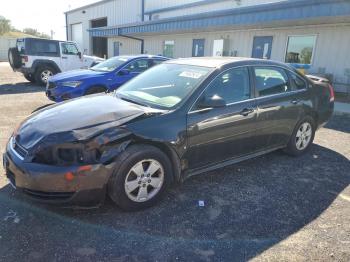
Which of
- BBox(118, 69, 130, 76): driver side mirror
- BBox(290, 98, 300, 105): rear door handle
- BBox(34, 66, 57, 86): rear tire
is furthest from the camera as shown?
BBox(34, 66, 57, 86): rear tire

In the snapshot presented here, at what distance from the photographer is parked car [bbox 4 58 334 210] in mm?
2740

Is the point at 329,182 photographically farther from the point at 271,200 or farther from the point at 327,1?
the point at 327,1

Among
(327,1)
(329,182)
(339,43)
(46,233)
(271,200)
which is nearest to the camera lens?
(46,233)

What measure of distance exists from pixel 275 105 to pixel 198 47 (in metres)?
13.5

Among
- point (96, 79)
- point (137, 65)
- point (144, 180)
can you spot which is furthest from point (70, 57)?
point (144, 180)

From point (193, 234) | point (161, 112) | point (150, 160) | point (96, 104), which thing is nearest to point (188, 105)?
point (161, 112)

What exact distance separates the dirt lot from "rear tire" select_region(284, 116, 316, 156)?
2.27 feet

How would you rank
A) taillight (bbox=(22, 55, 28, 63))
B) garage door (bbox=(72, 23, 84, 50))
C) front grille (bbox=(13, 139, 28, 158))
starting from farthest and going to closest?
garage door (bbox=(72, 23, 84, 50)) → taillight (bbox=(22, 55, 28, 63)) → front grille (bbox=(13, 139, 28, 158))

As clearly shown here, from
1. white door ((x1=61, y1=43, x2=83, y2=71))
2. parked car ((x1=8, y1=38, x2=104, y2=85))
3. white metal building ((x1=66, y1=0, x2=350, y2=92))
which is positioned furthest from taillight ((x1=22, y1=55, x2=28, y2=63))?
white metal building ((x1=66, y1=0, x2=350, y2=92))

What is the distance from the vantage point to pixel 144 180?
3090 millimetres

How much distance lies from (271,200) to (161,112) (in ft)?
5.50

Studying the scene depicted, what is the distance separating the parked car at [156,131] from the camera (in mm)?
2740

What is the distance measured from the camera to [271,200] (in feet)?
11.6

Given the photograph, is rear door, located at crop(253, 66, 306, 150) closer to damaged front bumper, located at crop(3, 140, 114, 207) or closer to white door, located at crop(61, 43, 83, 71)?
damaged front bumper, located at crop(3, 140, 114, 207)
